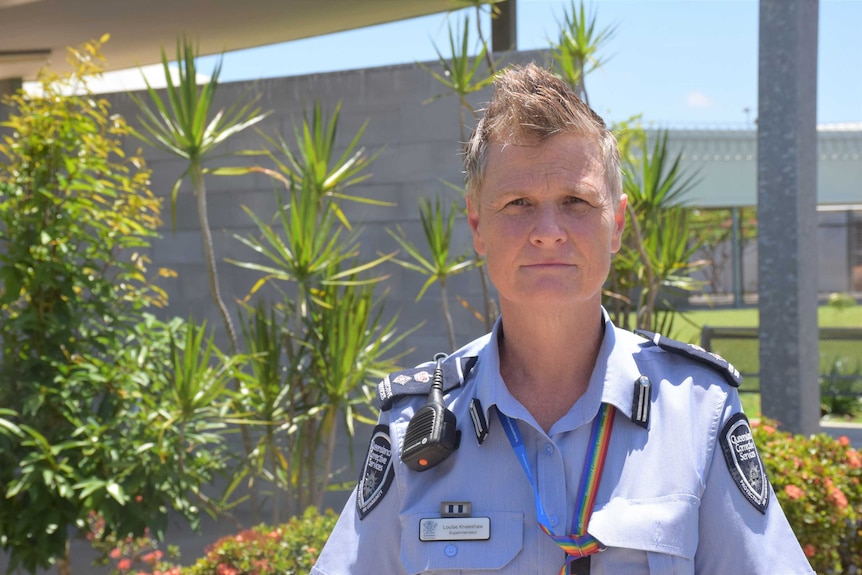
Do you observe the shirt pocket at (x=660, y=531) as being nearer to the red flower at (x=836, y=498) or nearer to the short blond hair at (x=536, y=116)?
the short blond hair at (x=536, y=116)

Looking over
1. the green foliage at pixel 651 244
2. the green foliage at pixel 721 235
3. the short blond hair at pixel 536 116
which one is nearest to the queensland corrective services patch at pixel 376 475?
the short blond hair at pixel 536 116

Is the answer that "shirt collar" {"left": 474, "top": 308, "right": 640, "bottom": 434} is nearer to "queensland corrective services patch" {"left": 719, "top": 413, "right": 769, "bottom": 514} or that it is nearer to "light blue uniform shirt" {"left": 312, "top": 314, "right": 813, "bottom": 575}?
"light blue uniform shirt" {"left": 312, "top": 314, "right": 813, "bottom": 575}

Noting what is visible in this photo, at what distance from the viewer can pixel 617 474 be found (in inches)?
49.0

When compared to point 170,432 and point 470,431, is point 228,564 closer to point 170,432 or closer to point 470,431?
point 170,432

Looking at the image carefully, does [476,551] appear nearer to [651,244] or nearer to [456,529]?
[456,529]

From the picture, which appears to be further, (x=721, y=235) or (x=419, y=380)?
(x=721, y=235)

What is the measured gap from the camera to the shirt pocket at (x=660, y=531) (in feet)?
3.85

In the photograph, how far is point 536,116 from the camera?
126 centimetres

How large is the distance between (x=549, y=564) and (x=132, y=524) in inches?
133

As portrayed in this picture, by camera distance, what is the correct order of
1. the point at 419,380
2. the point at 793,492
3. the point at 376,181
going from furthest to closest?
1. the point at 376,181
2. the point at 793,492
3. the point at 419,380

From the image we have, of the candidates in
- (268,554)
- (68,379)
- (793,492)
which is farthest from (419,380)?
(68,379)

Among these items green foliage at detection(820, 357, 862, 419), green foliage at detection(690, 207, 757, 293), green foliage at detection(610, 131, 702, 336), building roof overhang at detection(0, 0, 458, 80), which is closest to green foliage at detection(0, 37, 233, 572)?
building roof overhang at detection(0, 0, 458, 80)

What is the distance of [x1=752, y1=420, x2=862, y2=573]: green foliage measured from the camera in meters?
3.37

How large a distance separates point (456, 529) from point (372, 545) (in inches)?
5.5
